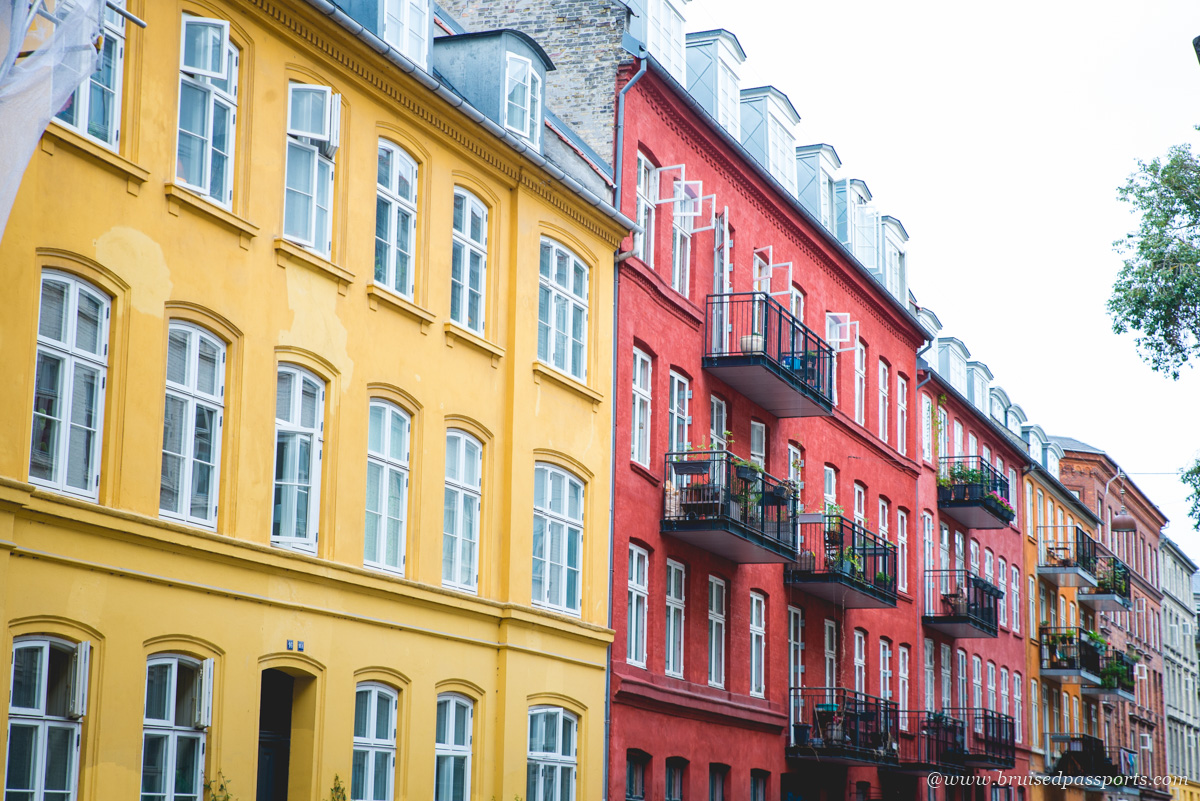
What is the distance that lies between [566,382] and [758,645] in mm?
8203

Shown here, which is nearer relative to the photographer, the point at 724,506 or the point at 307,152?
the point at 307,152

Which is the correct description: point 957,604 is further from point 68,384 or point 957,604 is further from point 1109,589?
point 68,384

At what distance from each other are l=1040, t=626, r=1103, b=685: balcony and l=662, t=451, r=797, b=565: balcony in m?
24.7

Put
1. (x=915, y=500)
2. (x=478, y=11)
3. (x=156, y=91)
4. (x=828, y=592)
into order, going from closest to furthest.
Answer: (x=156, y=91), (x=478, y=11), (x=828, y=592), (x=915, y=500)

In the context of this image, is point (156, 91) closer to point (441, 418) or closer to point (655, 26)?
point (441, 418)

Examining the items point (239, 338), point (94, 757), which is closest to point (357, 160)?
point (239, 338)


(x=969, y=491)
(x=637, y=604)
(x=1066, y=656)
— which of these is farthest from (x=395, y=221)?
(x=1066, y=656)

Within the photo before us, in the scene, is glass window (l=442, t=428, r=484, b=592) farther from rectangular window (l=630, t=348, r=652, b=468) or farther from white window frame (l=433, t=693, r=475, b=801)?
rectangular window (l=630, t=348, r=652, b=468)

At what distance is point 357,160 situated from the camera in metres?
17.1

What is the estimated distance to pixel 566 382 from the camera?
20781mm

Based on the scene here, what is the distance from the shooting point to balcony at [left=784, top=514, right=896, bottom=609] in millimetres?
27812

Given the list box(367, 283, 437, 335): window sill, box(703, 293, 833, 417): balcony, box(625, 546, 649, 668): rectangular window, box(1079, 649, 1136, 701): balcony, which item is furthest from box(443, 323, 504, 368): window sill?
box(1079, 649, 1136, 701): balcony

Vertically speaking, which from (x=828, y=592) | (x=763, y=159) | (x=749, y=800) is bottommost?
(x=749, y=800)

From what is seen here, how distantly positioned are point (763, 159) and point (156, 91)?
1678 cm
